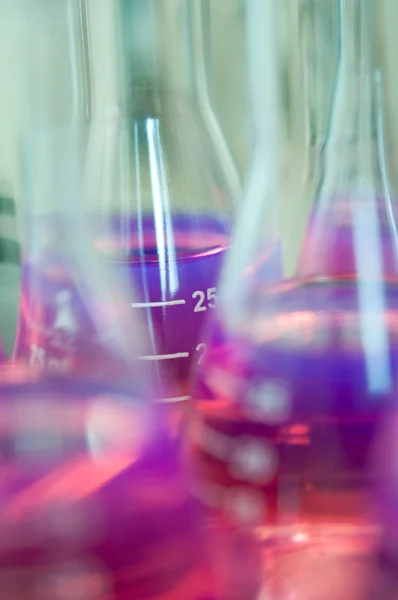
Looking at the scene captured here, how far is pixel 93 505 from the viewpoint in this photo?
36 cm

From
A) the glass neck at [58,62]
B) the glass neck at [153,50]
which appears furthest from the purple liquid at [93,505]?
the glass neck at [153,50]

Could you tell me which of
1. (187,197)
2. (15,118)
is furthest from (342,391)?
(15,118)

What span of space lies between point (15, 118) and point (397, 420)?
587 millimetres

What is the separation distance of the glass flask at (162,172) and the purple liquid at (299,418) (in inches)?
5.7

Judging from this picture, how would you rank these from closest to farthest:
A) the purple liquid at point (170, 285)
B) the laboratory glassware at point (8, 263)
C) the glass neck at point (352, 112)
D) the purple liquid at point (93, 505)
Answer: the purple liquid at point (93, 505) < the glass neck at point (352, 112) < the purple liquid at point (170, 285) < the laboratory glassware at point (8, 263)

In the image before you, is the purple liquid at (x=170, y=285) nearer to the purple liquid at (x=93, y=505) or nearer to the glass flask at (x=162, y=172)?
the glass flask at (x=162, y=172)

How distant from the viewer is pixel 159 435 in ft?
1.32

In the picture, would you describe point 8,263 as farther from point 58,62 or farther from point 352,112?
point 352,112

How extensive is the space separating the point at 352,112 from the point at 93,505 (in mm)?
295

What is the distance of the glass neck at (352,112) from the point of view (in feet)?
1.57

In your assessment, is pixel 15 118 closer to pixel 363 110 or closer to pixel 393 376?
pixel 363 110

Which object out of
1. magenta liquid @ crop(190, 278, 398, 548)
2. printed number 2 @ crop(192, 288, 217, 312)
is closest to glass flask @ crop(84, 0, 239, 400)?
printed number 2 @ crop(192, 288, 217, 312)

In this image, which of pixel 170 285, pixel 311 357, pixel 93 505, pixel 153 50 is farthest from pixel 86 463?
pixel 153 50

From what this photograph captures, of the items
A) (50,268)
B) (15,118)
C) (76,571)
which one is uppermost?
(15,118)
